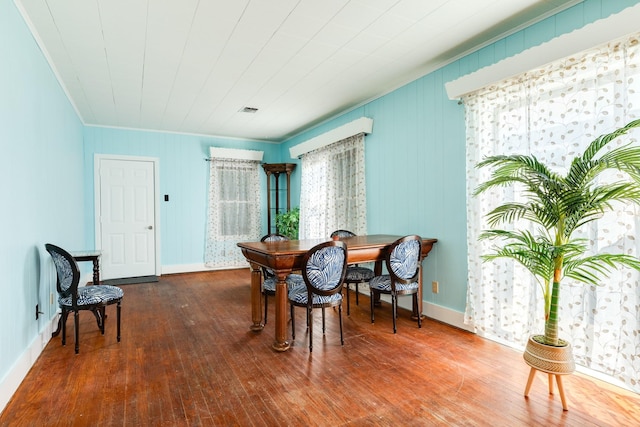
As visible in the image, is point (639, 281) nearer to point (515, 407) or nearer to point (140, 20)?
point (515, 407)

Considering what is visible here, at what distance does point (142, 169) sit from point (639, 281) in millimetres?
6492

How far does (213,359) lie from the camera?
8.87 ft

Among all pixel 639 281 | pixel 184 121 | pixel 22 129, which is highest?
pixel 184 121

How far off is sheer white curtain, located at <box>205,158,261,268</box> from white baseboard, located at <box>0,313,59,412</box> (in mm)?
3424

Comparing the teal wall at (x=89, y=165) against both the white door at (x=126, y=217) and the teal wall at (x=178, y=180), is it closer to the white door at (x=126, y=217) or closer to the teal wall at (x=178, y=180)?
the teal wall at (x=178, y=180)

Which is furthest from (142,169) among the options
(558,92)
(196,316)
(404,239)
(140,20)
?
(558,92)

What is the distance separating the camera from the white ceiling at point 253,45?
8.13ft

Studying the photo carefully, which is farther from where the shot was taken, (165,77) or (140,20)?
(165,77)

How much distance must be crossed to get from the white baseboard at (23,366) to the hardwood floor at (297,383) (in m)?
0.05

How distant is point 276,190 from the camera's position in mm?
6941

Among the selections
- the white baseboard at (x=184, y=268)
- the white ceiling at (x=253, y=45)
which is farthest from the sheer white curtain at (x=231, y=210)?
the white ceiling at (x=253, y=45)

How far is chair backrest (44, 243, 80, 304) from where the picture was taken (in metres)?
2.79

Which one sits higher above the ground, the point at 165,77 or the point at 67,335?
the point at 165,77

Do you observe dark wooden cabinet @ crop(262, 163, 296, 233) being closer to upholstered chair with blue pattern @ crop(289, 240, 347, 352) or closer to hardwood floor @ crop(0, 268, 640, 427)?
hardwood floor @ crop(0, 268, 640, 427)
